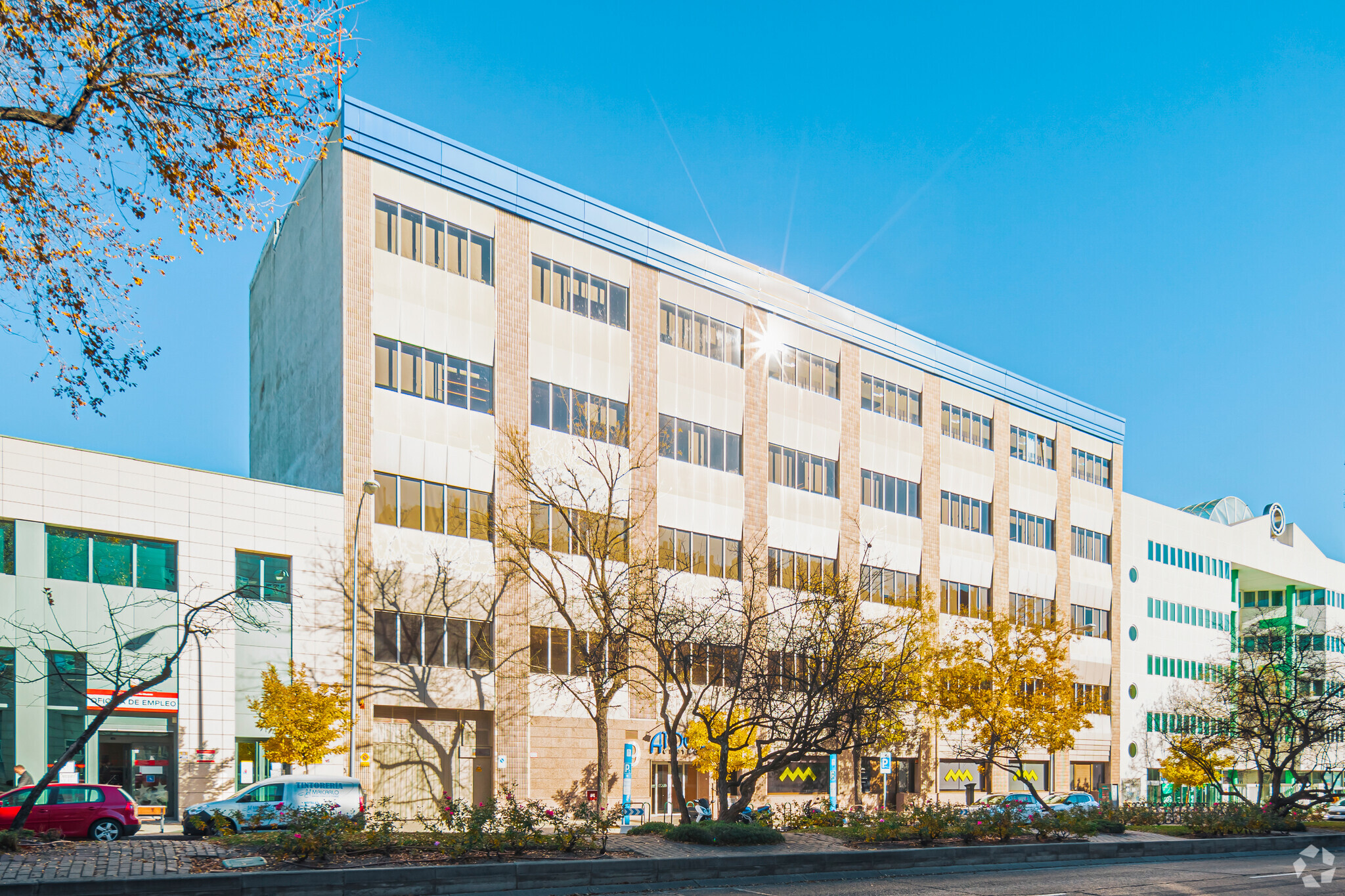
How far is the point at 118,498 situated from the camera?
3366 centimetres

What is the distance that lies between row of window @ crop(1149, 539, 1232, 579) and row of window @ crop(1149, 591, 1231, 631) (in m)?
2.89

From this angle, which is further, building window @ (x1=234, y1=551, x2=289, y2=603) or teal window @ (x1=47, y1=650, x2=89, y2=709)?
building window @ (x1=234, y1=551, x2=289, y2=603)

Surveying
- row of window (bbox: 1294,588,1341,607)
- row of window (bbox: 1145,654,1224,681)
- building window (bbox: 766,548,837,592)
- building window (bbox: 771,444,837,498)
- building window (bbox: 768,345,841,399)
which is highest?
building window (bbox: 768,345,841,399)

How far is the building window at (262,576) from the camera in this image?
35750 millimetres

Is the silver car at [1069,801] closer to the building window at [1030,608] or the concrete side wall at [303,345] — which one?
the building window at [1030,608]

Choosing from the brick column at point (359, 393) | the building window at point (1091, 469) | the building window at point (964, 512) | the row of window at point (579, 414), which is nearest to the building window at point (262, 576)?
the brick column at point (359, 393)

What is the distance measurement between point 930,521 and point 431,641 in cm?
3030

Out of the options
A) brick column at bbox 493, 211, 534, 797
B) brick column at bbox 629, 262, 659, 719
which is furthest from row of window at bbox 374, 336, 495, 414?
brick column at bbox 629, 262, 659, 719

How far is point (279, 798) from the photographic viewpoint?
28.7 meters

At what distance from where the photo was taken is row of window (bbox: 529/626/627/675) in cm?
4191

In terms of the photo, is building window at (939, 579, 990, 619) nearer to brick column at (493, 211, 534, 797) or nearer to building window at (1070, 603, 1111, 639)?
building window at (1070, 603, 1111, 639)

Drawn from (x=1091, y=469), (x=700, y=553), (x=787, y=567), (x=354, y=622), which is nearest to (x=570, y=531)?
(x=700, y=553)

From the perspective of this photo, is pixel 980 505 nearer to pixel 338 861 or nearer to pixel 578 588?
pixel 578 588

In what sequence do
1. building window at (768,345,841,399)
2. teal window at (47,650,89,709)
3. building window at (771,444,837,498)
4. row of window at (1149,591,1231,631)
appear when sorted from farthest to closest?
row of window at (1149,591,1231,631) < building window at (768,345,841,399) < building window at (771,444,837,498) < teal window at (47,650,89,709)
